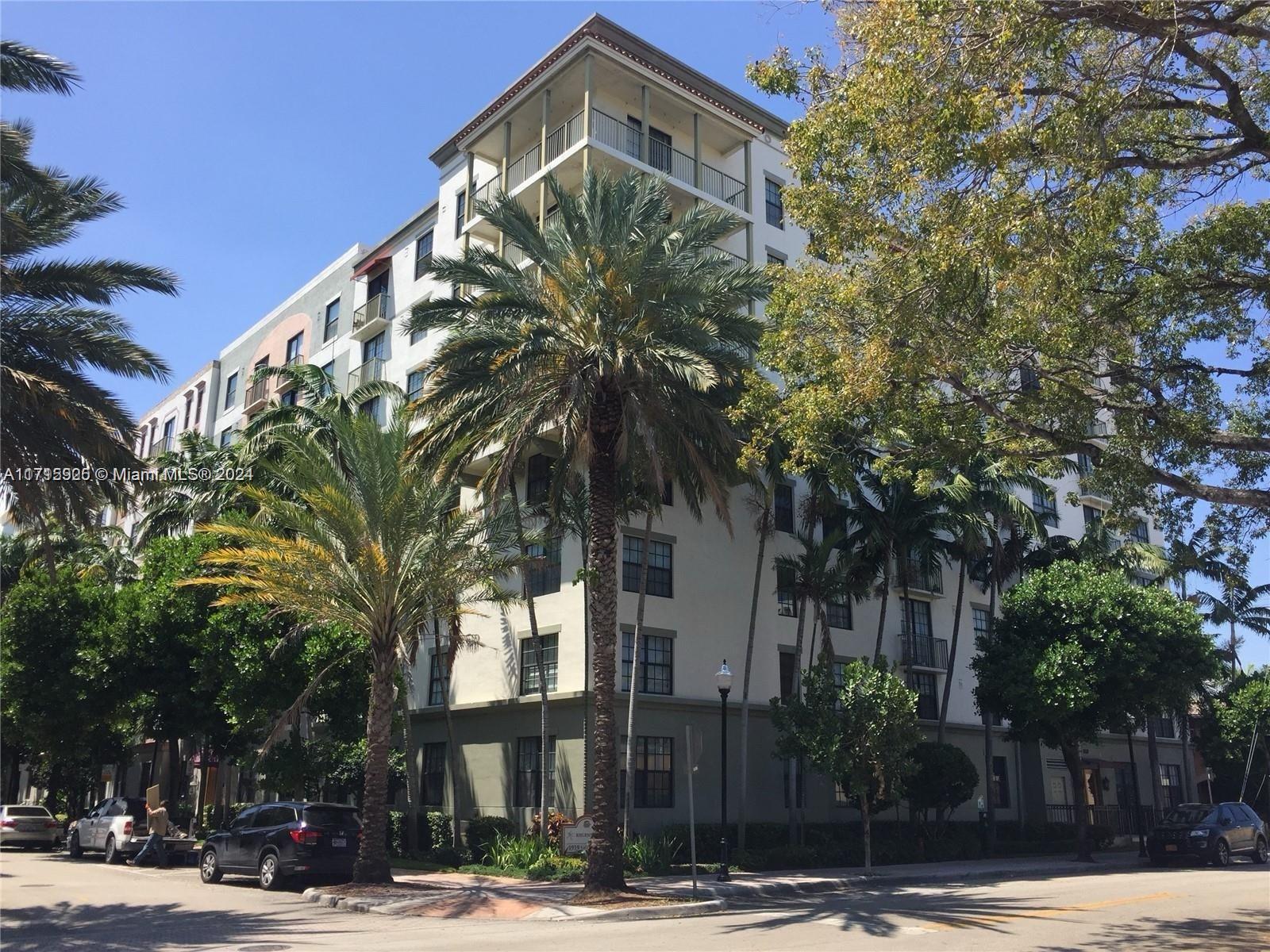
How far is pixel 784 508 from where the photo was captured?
106ft

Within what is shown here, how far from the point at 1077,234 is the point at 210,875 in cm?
2005

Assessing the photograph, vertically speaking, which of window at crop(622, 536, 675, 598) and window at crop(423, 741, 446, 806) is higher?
window at crop(622, 536, 675, 598)

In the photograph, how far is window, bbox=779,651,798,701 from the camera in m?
30.9

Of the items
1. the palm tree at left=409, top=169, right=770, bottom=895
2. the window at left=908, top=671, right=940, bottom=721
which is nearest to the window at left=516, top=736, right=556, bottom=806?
the palm tree at left=409, top=169, right=770, bottom=895

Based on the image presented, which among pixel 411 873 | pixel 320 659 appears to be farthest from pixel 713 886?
pixel 320 659

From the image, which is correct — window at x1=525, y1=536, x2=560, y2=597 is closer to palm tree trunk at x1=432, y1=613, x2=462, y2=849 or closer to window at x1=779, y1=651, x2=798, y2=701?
palm tree trunk at x1=432, y1=613, x2=462, y2=849

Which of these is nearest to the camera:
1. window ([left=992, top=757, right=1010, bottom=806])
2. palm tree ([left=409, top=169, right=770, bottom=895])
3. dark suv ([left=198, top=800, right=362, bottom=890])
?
palm tree ([left=409, top=169, right=770, bottom=895])

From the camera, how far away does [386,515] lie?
2022 cm

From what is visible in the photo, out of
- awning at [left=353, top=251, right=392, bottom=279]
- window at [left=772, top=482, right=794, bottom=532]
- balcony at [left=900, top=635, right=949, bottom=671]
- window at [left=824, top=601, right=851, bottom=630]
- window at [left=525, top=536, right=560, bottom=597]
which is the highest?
awning at [left=353, top=251, right=392, bottom=279]

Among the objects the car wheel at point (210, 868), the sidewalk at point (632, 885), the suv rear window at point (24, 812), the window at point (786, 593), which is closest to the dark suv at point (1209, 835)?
the sidewalk at point (632, 885)

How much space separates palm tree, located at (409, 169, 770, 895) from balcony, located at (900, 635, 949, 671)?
50.2 ft

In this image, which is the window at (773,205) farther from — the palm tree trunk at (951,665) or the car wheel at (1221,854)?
the car wheel at (1221,854)

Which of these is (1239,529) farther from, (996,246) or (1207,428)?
(996,246)

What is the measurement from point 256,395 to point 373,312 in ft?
35.0
